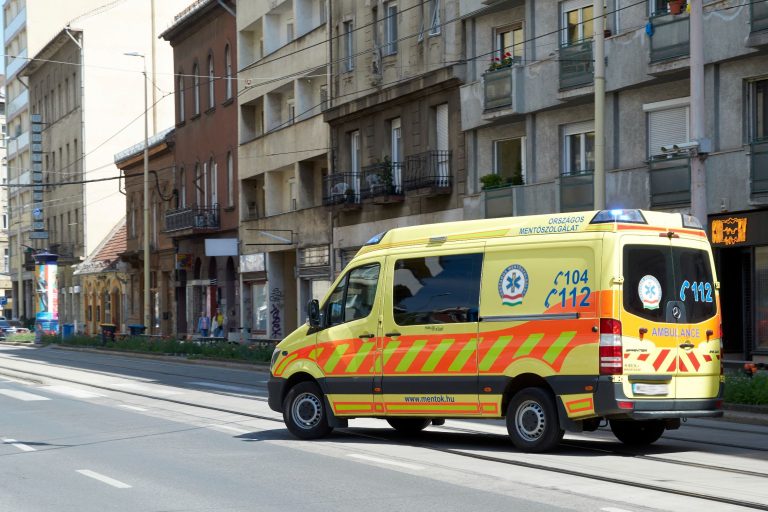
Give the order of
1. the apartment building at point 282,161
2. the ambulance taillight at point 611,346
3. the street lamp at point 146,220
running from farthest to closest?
the street lamp at point 146,220, the apartment building at point 282,161, the ambulance taillight at point 611,346

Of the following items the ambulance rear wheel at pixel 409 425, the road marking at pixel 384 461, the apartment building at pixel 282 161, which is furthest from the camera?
the apartment building at pixel 282 161

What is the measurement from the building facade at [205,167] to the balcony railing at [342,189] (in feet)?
29.2

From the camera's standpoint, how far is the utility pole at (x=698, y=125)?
20.1 metres

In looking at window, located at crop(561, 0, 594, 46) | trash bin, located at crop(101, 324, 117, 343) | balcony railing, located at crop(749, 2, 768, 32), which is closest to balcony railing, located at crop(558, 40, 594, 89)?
window, located at crop(561, 0, 594, 46)

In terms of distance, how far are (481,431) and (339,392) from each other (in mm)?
2063

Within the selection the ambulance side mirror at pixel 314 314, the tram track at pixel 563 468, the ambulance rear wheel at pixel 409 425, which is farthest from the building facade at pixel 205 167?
the ambulance side mirror at pixel 314 314

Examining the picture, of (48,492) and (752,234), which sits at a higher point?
(752,234)

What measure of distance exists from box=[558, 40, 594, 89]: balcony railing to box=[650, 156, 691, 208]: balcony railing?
9.76 feet

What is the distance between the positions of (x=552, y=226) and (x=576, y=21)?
764 inches

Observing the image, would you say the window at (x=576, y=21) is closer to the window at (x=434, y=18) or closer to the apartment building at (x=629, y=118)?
the apartment building at (x=629, y=118)

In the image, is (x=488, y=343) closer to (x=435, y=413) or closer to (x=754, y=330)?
(x=435, y=413)

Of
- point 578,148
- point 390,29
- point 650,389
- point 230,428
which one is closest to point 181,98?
point 390,29

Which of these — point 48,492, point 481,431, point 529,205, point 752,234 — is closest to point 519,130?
point 529,205

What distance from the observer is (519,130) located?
34875mm
